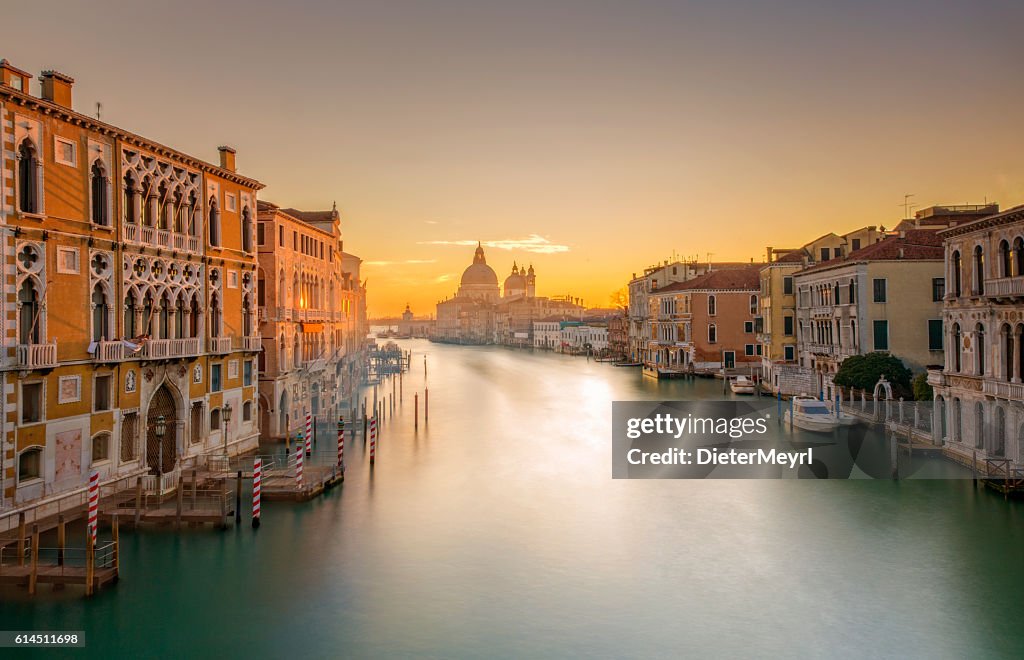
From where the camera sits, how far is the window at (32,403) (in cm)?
1305

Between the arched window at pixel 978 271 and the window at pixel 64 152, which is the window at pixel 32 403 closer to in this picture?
the window at pixel 64 152

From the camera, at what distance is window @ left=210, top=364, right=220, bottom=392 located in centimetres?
1881

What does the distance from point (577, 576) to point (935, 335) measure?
2108 cm

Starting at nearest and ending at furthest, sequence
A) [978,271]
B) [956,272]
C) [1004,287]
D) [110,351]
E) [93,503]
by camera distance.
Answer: [93,503], [110,351], [1004,287], [978,271], [956,272]

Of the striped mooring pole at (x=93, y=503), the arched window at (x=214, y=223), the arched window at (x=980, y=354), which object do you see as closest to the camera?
the striped mooring pole at (x=93, y=503)

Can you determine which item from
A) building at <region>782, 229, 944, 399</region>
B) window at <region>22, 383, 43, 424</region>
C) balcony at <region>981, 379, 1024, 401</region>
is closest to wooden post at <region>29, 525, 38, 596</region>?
window at <region>22, 383, 43, 424</region>

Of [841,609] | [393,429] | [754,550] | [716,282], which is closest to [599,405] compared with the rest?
[393,429]

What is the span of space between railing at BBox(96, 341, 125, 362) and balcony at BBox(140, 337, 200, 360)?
73cm

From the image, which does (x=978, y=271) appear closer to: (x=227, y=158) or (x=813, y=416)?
(x=813, y=416)

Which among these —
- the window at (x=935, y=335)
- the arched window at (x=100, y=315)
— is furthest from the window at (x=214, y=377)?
the window at (x=935, y=335)

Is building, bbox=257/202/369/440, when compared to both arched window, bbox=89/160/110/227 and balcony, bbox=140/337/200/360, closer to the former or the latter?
balcony, bbox=140/337/200/360

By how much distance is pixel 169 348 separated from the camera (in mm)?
16750

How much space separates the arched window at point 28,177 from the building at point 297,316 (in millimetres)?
9338

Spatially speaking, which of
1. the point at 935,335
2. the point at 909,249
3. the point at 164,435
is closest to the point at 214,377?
the point at 164,435
